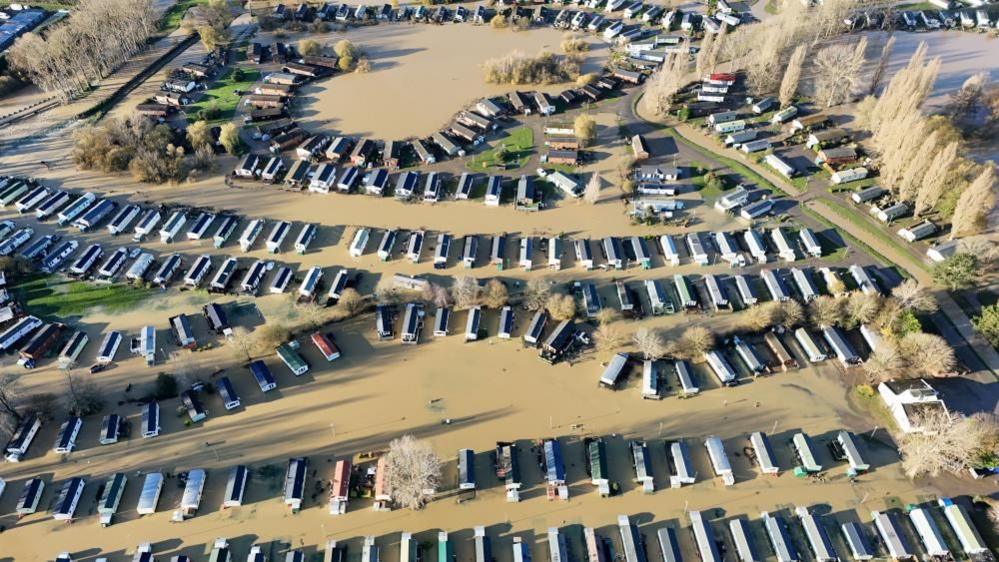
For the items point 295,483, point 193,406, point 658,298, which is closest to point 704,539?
point 658,298

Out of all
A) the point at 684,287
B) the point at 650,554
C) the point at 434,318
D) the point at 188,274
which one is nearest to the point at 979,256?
the point at 684,287

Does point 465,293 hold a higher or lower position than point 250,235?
lower

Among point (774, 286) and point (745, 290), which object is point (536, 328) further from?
point (774, 286)

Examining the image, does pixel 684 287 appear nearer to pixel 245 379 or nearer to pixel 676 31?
pixel 245 379

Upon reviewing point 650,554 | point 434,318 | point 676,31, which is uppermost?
point 676,31

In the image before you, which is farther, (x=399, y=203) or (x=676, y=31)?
(x=676, y=31)
